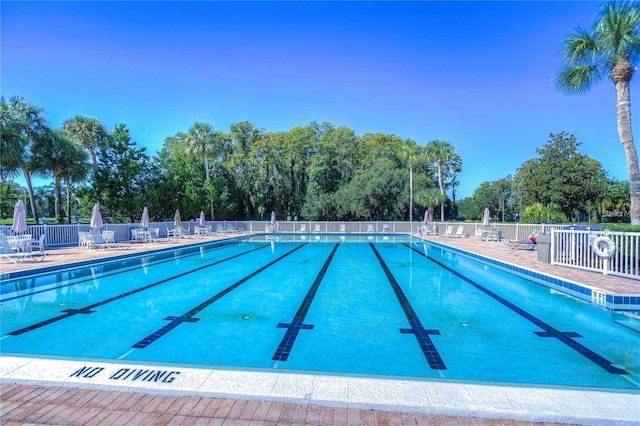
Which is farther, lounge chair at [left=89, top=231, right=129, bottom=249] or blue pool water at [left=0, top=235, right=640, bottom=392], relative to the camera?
lounge chair at [left=89, top=231, right=129, bottom=249]

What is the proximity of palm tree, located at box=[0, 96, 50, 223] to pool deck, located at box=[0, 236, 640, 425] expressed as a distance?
17204mm

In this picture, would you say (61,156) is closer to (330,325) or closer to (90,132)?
(90,132)

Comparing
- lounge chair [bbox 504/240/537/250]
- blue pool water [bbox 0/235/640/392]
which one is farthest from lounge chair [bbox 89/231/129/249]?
lounge chair [bbox 504/240/537/250]

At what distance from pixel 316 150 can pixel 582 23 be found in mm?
25157

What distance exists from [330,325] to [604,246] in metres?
6.60

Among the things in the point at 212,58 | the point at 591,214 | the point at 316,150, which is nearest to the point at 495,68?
the point at 212,58

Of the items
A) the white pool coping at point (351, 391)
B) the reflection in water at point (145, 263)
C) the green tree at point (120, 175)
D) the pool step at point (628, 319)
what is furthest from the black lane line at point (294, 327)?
the green tree at point (120, 175)

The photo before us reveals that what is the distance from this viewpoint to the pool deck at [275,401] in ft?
7.25

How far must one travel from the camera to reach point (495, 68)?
50.9ft

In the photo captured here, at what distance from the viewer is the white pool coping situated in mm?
2264

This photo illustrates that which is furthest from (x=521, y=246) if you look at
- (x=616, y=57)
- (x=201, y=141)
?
(x=201, y=141)

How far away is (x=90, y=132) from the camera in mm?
21234

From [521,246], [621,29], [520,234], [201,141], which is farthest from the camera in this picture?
[201,141]

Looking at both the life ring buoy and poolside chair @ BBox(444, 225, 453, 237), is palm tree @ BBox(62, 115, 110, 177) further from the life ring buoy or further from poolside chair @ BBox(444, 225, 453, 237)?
the life ring buoy
